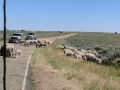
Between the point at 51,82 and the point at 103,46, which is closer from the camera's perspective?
the point at 51,82

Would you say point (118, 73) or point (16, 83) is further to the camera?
point (118, 73)

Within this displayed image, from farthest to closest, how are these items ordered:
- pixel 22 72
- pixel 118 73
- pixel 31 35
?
pixel 31 35
pixel 118 73
pixel 22 72

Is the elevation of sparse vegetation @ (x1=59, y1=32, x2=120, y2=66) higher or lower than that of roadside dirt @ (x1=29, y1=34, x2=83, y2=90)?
lower

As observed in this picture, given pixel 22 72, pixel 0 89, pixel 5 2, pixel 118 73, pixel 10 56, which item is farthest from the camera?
pixel 10 56

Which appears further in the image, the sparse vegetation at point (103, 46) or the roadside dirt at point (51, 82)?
the sparse vegetation at point (103, 46)

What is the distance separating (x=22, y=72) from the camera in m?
18.2

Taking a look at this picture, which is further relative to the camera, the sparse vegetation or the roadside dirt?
the sparse vegetation

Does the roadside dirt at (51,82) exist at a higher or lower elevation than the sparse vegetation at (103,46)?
higher

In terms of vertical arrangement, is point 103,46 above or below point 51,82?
below

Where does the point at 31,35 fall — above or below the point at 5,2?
below

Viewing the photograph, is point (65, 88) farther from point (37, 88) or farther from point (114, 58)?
point (114, 58)

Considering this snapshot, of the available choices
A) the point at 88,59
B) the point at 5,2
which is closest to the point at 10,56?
the point at 88,59

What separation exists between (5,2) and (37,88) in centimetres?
889

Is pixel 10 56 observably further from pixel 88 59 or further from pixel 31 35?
pixel 31 35
